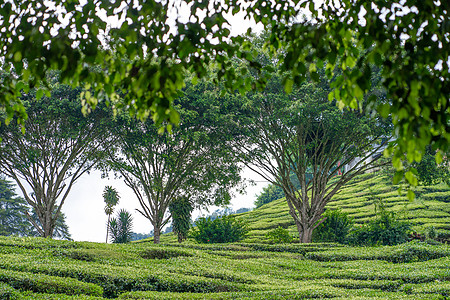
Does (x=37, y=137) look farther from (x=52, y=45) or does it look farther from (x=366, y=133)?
(x=52, y=45)

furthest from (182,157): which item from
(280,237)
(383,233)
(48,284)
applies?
(48,284)

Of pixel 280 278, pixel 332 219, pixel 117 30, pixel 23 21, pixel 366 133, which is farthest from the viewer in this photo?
pixel 332 219

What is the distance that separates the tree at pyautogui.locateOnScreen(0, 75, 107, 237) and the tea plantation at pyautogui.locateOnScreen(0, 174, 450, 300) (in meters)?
6.60

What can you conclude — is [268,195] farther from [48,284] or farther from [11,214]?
[48,284]

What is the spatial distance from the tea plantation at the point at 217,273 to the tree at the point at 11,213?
118 feet

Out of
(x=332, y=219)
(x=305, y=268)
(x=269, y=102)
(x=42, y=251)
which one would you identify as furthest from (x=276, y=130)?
(x=42, y=251)

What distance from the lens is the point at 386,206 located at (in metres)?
25.7

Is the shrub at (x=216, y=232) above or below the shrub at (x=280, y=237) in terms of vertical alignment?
above

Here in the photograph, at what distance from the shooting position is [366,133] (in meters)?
18.7

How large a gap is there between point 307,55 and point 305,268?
35.1 feet

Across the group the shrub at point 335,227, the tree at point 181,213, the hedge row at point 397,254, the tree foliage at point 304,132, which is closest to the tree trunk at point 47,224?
the tree at point 181,213

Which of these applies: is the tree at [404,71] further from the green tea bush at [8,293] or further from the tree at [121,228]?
the tree at [121,228]

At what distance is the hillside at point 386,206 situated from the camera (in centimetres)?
2570

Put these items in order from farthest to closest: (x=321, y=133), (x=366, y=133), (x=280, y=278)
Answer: (x=321, y=133) → (x=366, y=133) → (x=280, y=278)
